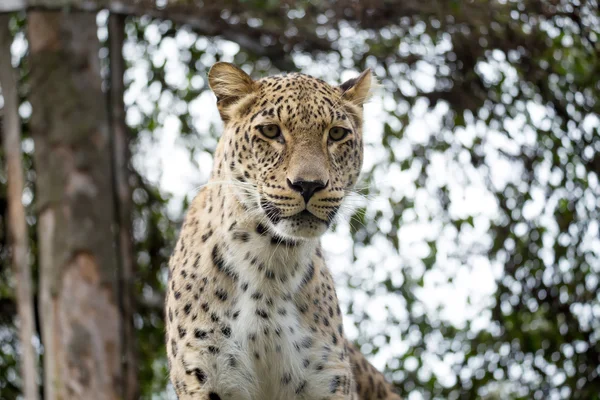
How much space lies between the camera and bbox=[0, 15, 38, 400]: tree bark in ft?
28.5

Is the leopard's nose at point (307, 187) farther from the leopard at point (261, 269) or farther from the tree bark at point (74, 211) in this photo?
the tree bark at point (74, 211)

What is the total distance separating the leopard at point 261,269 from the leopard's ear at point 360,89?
81 mm

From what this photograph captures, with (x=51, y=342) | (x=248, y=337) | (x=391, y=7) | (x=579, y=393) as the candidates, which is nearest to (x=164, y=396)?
(x=51, y=342)

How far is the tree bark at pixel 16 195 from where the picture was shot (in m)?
8.70

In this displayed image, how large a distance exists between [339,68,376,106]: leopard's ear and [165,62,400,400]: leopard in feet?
0.26

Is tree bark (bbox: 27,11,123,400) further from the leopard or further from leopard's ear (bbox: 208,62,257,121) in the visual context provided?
leopard's ear (bbox: 208,62,257,121)

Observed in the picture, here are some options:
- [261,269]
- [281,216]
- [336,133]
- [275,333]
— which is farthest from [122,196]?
[281,216]

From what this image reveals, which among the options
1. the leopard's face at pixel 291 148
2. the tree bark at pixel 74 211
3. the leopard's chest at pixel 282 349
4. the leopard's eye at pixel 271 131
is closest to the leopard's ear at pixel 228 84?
the leopard's face at pixel 291 148

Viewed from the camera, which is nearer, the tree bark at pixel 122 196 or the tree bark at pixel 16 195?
the tree bark at pixel 16 195

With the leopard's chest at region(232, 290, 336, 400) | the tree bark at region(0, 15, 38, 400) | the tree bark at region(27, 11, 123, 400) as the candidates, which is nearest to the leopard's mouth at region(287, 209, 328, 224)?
the leopard's chest at region(232, 290, 336, 400)

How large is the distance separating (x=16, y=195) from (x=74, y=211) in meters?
0.59

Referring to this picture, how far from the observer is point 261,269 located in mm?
4875

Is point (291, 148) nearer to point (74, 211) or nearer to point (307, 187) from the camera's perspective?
point (307, 187)

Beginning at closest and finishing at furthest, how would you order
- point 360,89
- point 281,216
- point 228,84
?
point 281,216
point 228,84
point 360,89
